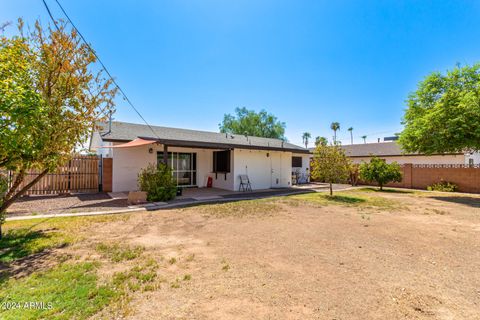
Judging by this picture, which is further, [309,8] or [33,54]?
[309,8]

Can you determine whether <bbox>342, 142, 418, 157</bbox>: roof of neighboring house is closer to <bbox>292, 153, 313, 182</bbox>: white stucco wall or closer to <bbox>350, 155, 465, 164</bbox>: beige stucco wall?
<bbox>350, 155, 465, 164</bbox>: beige stucco wall

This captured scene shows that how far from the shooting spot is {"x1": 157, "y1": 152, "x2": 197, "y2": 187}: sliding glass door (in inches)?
562

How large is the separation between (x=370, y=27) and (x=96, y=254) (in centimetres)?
1463

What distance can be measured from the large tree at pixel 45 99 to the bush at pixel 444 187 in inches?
849

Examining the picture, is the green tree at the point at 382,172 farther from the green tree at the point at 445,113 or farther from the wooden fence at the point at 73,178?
the wooden fence at the point at 73,178

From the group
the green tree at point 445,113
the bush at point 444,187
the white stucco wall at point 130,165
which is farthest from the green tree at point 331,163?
the bush at point 444,187

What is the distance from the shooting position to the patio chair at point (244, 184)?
14009mm

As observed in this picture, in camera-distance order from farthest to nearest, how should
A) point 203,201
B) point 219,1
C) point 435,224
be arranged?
1. point 203,201
2. point 219,1
3. point 435,224

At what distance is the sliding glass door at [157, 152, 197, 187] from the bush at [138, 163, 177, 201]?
379cm

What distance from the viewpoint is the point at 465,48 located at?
12219mm

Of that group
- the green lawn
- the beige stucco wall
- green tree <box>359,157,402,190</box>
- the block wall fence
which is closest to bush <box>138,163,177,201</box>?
the green lawn

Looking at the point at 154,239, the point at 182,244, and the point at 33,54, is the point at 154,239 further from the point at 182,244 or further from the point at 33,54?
the point at 33,54

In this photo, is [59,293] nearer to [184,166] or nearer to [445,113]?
[184,166]

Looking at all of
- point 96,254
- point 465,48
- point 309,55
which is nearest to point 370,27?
point 309,55
